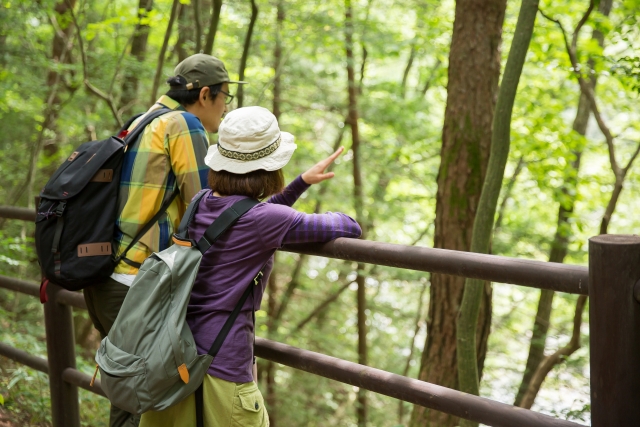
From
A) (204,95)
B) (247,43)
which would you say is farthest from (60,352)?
(247,43)

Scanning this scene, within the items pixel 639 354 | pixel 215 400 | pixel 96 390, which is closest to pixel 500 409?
pixel 639 354

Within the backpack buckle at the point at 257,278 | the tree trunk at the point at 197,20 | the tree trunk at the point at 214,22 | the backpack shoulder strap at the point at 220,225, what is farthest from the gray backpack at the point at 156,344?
the tree trunk at the point at 197,20

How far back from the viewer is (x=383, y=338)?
13016 millimetres

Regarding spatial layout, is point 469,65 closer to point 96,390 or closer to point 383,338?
point 96,390

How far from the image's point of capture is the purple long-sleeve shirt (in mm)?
1968

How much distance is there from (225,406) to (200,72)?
1443 mm

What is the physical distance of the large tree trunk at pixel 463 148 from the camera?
15.9ft

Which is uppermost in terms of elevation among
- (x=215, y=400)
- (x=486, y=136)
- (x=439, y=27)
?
(x=439, y=27)

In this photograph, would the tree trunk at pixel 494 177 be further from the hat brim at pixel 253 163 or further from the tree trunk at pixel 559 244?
the tree trunk at pixel 559 244

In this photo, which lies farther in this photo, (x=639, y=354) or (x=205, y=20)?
(x=205, y=20)

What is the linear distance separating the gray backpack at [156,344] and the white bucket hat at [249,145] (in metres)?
0.32

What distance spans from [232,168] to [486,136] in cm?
326

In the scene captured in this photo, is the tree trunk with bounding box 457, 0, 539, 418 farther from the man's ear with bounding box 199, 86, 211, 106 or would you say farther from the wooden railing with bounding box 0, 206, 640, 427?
the man's ear with bounding box 199, 86, 211, 106

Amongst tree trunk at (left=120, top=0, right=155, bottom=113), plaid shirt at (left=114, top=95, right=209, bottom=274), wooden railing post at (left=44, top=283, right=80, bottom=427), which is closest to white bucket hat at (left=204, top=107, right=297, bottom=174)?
plaid shirt at (left=114, top=95, right=209, bottom=274)
